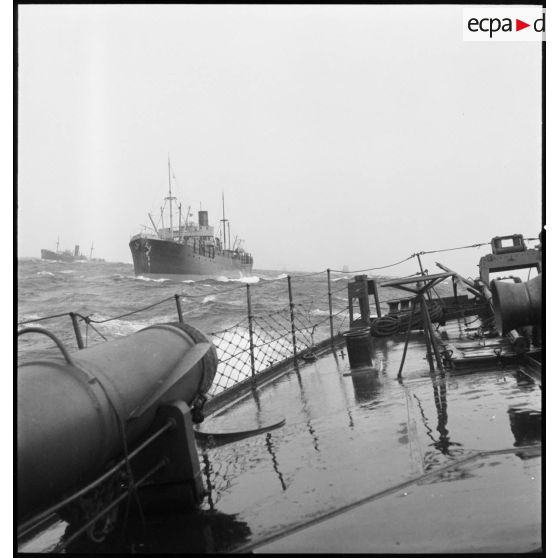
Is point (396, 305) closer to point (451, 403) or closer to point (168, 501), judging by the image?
point (451, 403)

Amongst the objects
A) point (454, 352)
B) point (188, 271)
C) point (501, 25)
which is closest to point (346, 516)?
point (501, 25)

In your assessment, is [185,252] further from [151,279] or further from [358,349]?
[358,349]

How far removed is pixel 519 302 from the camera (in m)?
4.29

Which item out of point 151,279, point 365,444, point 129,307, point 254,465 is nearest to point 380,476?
point 365,444

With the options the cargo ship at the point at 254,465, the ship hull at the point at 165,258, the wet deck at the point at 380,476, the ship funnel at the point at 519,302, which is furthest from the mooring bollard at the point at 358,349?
the ship hull at the point at 165,258

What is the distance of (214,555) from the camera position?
9.29 ft

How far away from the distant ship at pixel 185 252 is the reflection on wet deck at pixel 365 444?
5532 centimetres

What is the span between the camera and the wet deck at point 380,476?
2.76 meters

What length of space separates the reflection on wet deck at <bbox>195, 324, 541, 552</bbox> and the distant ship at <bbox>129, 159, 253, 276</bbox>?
55.3 metres

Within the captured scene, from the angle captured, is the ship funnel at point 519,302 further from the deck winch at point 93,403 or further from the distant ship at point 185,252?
the distant ship at point 185,252

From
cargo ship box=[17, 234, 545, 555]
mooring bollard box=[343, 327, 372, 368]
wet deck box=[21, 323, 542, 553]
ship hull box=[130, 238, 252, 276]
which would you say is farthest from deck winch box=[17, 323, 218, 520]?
ship hull box=[130, 238, 252, 276]

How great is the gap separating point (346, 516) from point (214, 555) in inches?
28.5

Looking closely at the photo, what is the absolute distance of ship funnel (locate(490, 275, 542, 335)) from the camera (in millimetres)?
4277

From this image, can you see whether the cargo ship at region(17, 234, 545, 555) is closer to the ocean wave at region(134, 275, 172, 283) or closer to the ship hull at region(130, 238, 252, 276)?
the ship hull at region(130, 238, 252, 276)
